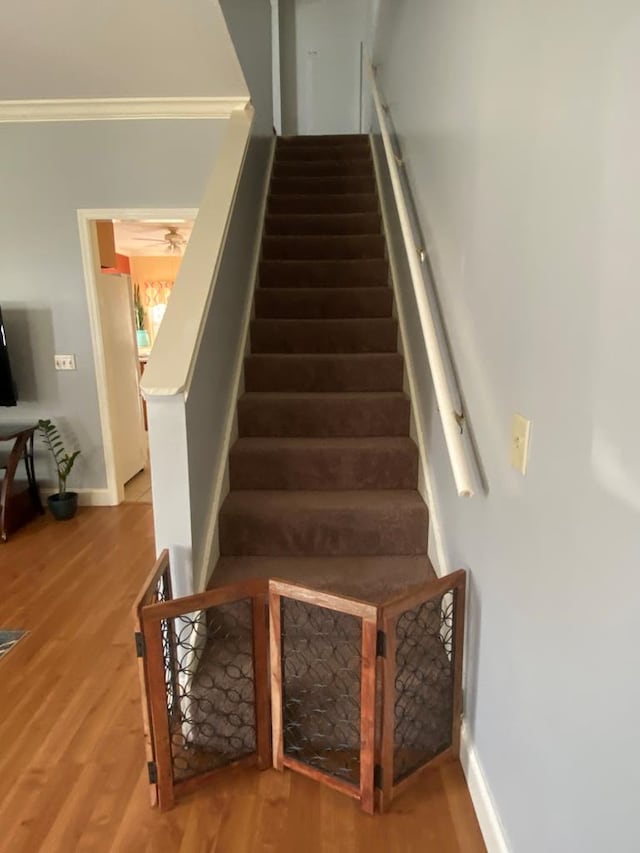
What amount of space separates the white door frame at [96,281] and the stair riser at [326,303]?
0.87 m

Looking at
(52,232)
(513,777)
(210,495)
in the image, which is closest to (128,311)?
(52,232)

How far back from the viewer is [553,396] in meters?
1.02

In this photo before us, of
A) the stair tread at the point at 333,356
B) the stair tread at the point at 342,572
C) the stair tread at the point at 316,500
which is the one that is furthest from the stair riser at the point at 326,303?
the stair tread at the point at 342,572

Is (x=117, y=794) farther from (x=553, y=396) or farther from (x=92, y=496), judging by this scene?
(x=92, y=496)

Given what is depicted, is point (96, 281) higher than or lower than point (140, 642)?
higher

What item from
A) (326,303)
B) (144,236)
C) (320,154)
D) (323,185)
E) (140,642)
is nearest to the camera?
(140,642)

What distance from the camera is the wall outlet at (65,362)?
3.66 metres

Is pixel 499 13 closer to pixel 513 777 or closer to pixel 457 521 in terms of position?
pixel 457 521

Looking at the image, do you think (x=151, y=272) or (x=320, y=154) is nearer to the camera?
(x=320, y=154)

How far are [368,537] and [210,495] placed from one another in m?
0.65

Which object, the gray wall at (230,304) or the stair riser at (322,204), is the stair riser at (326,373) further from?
the stair riser at (322,204)

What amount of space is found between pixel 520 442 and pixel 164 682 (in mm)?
1117

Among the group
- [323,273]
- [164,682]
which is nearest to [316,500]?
[164,682]

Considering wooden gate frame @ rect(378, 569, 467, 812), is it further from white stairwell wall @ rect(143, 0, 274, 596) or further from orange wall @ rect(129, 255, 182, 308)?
orange wall @ rect(129, 255, 182, 308)
